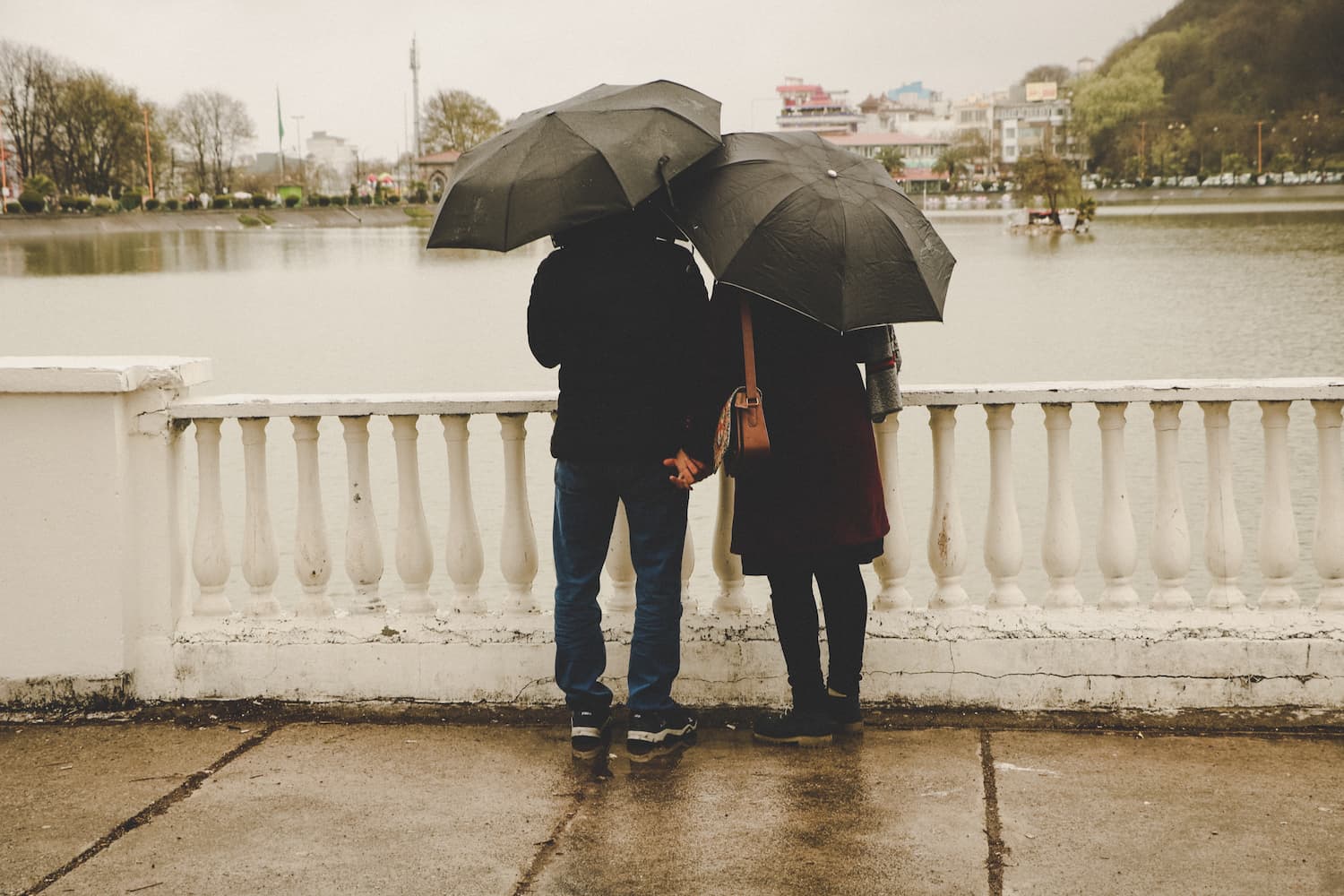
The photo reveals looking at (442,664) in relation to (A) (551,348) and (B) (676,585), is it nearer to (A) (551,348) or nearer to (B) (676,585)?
(B) (676,585)

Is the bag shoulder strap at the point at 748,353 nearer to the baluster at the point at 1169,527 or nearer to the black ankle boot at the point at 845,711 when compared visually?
the black ankle boot at the point at 845,711

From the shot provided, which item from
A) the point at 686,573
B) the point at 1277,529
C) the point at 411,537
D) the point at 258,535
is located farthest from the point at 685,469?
the point at 1277,529

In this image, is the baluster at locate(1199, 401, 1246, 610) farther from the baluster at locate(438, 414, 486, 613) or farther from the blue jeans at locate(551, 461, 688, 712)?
the baluster at locate(438, 414, 486, 613)

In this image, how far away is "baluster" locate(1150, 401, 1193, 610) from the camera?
4102 mm

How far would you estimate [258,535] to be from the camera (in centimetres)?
435

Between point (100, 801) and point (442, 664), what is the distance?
40.2 inches

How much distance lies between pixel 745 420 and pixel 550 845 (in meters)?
1.13

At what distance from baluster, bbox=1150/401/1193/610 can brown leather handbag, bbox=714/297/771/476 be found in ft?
4.35

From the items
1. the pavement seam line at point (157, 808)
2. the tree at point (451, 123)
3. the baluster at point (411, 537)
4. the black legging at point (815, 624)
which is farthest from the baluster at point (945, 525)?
the tree at point (451, 123)

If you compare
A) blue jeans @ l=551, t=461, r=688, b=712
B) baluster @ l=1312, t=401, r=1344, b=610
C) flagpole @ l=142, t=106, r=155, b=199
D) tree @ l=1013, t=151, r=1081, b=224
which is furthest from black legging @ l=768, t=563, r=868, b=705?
flagpole @ l=142, t=106, r=155, b=199

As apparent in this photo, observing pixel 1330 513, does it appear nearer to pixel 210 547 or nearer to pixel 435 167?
pixel 210 547

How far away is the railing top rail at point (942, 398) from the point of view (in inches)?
156

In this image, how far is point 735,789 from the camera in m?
3.56

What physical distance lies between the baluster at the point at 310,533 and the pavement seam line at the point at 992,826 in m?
2.02
